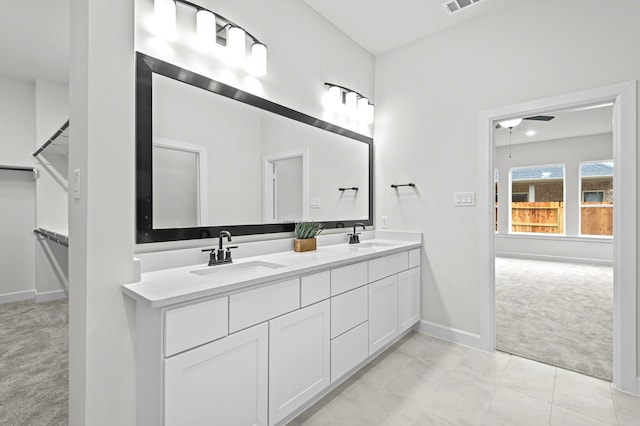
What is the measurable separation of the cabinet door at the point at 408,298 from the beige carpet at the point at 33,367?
7.55ft

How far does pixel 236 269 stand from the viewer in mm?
1777

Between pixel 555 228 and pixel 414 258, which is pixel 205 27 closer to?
pixel 414 258

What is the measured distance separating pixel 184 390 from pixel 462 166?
257 cm

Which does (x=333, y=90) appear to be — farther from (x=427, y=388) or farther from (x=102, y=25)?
(x=427, y=388)

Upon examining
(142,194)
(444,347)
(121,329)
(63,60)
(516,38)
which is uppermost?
Result: (63,60)

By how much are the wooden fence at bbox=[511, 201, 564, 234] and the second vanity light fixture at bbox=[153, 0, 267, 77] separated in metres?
7.70

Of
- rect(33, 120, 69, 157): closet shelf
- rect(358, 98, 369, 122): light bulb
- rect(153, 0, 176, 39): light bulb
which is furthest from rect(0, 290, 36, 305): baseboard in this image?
rect(358, 98, 369, 122): light bulb

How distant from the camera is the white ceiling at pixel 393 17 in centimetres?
249

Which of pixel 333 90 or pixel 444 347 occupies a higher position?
pixel 333 90

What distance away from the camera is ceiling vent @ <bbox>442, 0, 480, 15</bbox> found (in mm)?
2424

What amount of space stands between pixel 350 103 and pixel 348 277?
1.74 meters

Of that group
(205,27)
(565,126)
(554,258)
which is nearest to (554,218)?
(554,258)

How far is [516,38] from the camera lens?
7.95 feet

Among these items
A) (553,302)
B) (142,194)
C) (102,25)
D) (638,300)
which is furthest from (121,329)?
(553,302)
